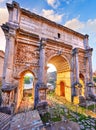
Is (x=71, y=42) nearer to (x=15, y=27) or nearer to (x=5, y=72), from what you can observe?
(x=15, y=27)

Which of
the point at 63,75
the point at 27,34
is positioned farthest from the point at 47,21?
the point at 63,75

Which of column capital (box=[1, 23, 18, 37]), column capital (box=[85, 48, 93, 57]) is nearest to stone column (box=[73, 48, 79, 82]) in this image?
column capital (box=[85, 48, 93, 57])

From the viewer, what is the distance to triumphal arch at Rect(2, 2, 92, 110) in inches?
291

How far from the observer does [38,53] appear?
9.45 metres

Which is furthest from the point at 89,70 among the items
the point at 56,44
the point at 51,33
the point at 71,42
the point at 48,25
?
the point at 48,25

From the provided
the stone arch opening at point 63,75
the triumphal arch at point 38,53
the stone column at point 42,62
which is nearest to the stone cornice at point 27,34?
the triumphal arch at point 38,53

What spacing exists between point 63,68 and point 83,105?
5.33 meters

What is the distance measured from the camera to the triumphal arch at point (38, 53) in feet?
24.3

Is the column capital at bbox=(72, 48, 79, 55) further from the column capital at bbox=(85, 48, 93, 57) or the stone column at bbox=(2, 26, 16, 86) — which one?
the stone column at bbox=(2, 26, 16, 86)

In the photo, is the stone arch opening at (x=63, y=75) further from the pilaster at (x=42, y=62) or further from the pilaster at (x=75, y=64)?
the pilaster at (x=42, y=62)

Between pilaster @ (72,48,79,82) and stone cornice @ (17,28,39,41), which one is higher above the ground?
stone cornice @ (17,28,39,41)

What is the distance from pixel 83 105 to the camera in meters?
9.58

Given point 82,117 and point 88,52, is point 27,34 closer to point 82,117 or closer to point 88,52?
point 82,117

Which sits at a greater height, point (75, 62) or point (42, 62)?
point (75, 62)
